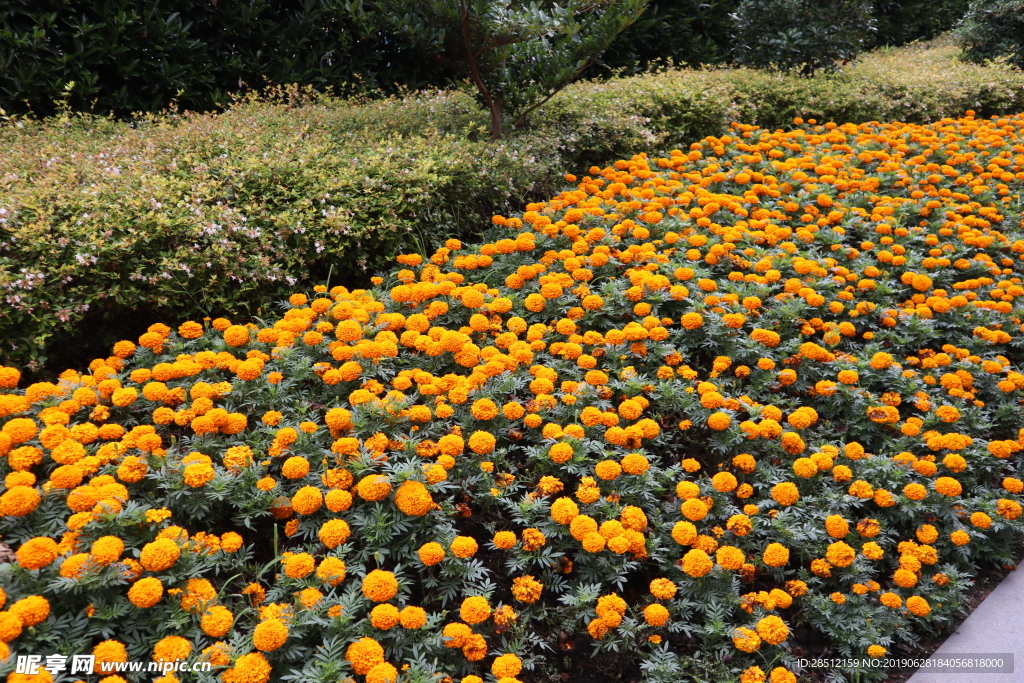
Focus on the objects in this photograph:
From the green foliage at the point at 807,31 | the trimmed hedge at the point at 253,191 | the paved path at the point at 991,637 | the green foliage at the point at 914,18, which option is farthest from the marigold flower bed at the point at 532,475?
the green foliage at the point at 914,18

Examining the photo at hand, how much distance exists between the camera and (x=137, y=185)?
4.01 m

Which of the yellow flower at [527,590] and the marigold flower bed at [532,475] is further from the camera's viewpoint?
the yellow flower at [527,590]

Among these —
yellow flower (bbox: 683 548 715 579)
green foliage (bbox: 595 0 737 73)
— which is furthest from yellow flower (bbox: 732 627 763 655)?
green foliage (bbox: 595 0 737 73)

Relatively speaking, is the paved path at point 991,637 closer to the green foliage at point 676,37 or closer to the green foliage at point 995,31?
the green foliage at point 676,37

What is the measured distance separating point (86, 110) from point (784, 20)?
8.21 meters

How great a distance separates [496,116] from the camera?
5852 mm

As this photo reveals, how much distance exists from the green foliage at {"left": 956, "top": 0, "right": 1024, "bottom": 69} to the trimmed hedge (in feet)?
20.7

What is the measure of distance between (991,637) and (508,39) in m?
4.79

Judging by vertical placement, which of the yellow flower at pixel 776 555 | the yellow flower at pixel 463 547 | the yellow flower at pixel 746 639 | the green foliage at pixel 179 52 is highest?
the green foliage at pixel 179 52

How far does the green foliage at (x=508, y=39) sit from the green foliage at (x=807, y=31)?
417 centimetres

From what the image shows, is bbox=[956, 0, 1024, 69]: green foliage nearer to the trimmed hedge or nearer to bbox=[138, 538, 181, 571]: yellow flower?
the trimmed hedge

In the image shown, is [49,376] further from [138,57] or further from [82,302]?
[138,57]

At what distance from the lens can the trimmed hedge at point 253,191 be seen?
131 inches

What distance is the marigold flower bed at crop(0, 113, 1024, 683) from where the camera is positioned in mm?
2072
